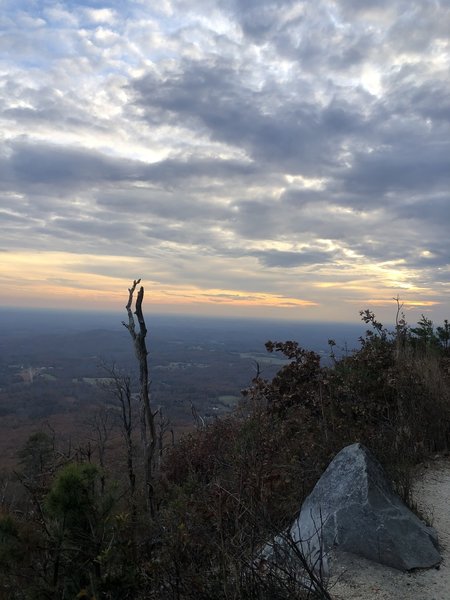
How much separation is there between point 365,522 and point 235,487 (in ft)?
4.85

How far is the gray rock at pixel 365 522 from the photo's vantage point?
4.00 m

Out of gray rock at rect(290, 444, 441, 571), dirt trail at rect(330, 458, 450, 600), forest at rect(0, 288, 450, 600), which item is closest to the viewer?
forest at rect(0, 288, 450, 600)

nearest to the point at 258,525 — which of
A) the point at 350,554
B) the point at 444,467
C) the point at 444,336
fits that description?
the point at 350,554

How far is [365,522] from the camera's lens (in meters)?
4.15

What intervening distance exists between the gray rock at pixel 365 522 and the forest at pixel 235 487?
1.71 ft

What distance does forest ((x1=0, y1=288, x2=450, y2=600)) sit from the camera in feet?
10.8

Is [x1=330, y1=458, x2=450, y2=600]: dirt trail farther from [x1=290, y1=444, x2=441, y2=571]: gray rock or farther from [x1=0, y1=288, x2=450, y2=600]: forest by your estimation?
[x1=0, y1=288, x2=450, y2=600]: forest

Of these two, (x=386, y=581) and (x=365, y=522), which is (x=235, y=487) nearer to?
(x=365, y=522)

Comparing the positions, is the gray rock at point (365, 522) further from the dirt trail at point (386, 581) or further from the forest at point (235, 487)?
the forest at point (235, 487)

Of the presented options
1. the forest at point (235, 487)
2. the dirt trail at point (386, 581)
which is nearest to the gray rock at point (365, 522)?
the dirt trail at point (386, 581)

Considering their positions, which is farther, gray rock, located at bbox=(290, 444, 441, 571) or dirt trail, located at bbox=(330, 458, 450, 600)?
gray rock, located at bbox=(290, 444, 441, 571)

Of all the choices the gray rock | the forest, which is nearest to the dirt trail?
the gray rock

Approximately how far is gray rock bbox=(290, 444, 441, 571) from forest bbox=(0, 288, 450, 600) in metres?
0.52

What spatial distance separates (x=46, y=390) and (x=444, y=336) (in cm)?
9900
